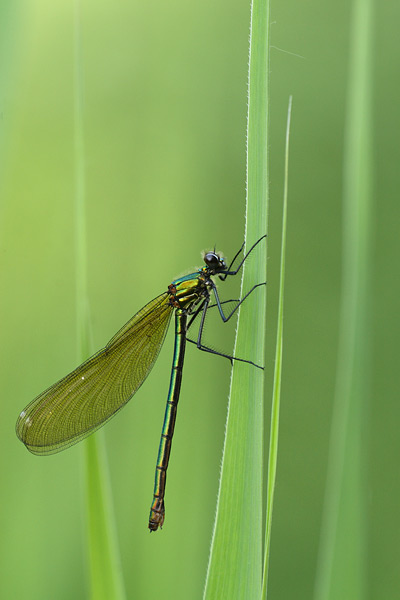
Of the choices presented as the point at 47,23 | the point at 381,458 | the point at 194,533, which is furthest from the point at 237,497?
the point at 47,23

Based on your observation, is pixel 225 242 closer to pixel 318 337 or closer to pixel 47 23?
pixel 318 337

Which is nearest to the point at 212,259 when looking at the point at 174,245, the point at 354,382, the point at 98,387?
the point at 174,245

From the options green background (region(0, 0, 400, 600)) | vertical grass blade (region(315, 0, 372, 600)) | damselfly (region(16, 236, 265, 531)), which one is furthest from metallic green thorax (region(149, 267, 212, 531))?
vertical grass blade (region(315, 0, 372, 600))

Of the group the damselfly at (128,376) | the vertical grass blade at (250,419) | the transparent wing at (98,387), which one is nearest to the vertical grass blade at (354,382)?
the vertical grass blade at (250,419)

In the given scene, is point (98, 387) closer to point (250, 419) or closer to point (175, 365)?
point (175, 365)

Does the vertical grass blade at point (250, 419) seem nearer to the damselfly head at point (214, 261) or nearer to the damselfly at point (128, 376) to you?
the damselfly at point (128, 376)

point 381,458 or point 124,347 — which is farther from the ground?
point 124,347
